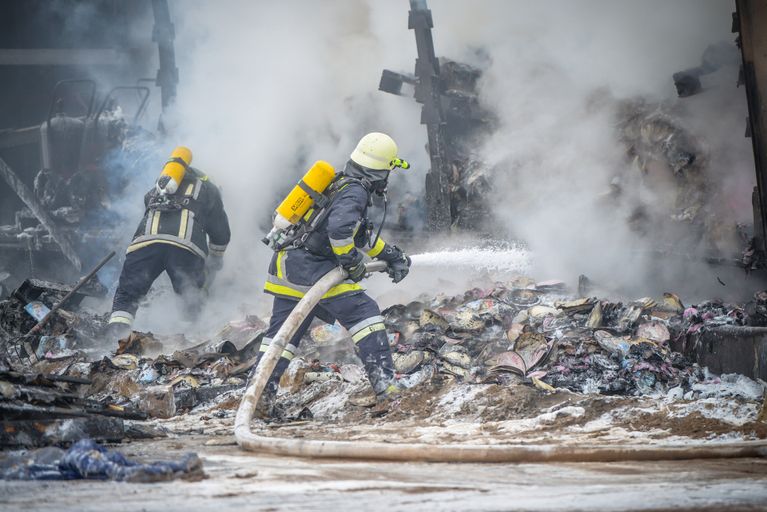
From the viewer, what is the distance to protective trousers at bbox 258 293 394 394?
5062 mm

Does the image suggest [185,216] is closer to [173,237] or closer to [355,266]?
[173,237]

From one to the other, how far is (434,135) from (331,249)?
4.81 metres

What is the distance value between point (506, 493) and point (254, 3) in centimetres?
1243

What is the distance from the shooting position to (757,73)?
4820 millimetres

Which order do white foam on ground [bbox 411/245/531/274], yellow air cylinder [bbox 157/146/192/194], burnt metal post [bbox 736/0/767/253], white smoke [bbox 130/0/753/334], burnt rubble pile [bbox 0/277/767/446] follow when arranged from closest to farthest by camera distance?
burnt rubble pile [bbox 0/277/767/446]
burnt metal post [bbox 736/0/767/253]
yellow air cylinder [bbox 157/146/192/194]
white smoke [bbox 130/0/753/334]
white foam on ground [bbox 411/245/531/274]

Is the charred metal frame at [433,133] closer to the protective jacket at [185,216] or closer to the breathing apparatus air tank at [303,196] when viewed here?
the protective jacket at [185,216]

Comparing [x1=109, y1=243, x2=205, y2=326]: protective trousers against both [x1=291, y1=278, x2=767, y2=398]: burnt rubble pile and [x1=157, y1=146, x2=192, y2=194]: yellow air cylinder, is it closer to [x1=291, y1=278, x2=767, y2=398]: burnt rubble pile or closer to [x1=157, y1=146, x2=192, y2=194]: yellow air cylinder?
[x1=157, y1=146, x2=192, y2=194]: yellow air cylinder

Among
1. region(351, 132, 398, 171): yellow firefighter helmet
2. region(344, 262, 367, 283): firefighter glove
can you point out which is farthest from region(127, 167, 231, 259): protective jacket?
region(344, 262, 367, 283): firefighter glove

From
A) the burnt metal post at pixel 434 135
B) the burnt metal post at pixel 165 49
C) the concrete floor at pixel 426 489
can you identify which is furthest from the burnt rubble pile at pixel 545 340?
the burnt metal post at pixel 165 49

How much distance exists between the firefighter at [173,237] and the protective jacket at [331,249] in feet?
8.21

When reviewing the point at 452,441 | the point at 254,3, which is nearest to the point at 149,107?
the point at 254,3

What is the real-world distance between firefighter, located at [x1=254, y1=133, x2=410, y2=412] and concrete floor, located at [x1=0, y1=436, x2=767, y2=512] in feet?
5.88

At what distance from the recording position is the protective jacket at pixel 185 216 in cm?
752

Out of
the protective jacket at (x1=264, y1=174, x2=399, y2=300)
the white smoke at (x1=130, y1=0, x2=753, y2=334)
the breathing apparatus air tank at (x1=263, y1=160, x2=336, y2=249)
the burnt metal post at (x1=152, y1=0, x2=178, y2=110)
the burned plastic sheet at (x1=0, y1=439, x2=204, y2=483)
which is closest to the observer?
the burned plastic sheet at (x1=0, y1=439, x2=204, y2=483)
